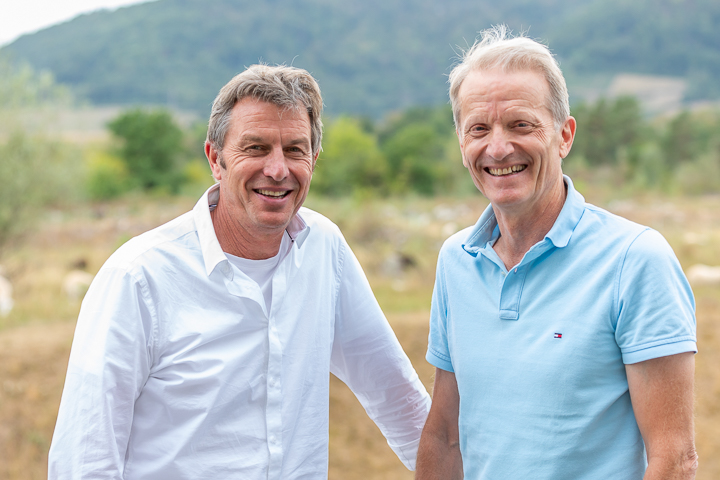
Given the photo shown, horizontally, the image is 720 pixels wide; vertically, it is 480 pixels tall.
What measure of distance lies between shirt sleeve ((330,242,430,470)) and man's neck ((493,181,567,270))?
0.65m

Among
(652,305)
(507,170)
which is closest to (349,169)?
(507,170)

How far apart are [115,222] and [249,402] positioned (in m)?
20.9

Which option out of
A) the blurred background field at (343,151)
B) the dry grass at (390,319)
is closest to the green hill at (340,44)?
the blurred background field at (343,151)

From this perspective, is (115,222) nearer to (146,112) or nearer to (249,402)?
(249,402)

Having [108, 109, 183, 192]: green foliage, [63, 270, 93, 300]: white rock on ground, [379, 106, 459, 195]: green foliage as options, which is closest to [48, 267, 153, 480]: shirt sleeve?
[63, 270, 93, 300]: white rock on ground

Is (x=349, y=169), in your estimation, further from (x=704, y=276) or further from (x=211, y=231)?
(x=211, y=231)

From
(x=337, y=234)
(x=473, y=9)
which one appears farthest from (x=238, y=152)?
(x=473, y=9)

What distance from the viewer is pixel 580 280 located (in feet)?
5.55

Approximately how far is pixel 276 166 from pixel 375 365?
0.93 metres

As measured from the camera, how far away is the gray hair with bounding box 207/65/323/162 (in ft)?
6.41

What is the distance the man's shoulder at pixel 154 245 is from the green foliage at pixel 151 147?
2001 inches

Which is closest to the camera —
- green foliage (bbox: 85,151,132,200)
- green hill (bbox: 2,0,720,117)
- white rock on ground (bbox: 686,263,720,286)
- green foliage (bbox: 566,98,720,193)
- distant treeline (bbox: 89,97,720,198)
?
white rock on ground (bbox: 686,263,720,286)

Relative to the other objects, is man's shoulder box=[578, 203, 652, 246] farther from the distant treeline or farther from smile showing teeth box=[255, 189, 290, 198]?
the distant treeline

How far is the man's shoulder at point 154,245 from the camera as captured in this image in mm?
1886
